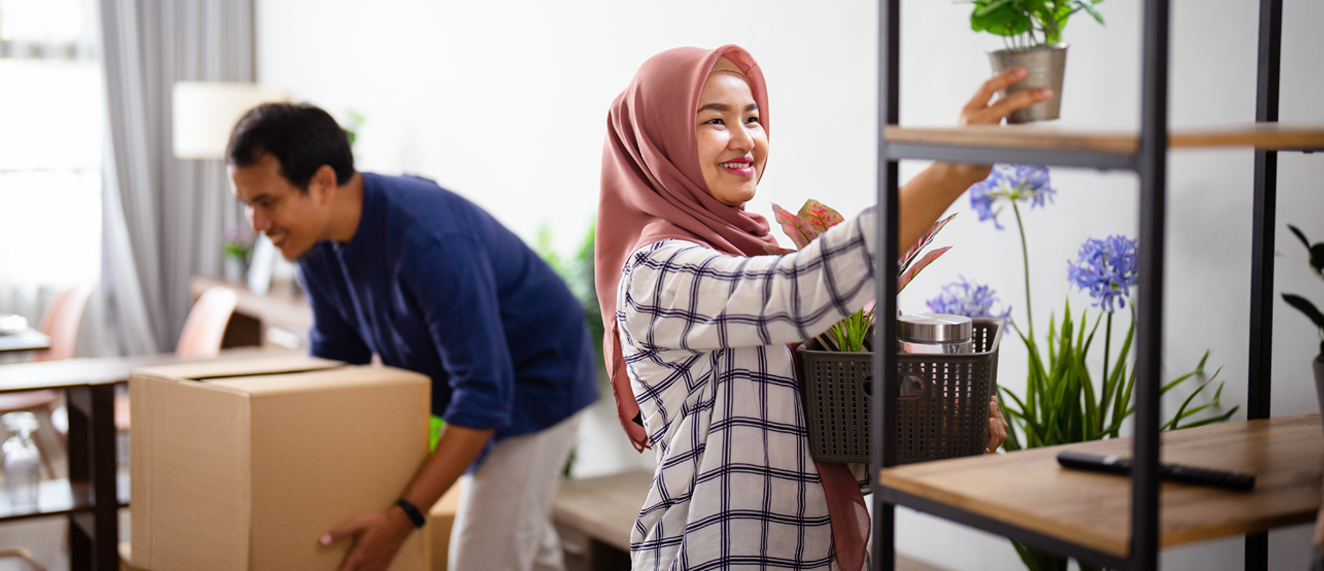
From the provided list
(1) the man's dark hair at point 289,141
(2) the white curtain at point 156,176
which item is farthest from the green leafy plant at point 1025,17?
(2) the white curtain at point 156,176

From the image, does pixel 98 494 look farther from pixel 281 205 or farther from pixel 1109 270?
pixel 1109 270

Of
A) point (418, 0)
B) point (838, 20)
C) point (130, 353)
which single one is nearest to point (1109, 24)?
point (838, 20)

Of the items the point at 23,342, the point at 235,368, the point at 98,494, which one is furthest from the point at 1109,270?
the point at 23,342

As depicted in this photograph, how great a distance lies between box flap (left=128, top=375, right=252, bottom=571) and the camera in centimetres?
163

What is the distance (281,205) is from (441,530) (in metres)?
0.86

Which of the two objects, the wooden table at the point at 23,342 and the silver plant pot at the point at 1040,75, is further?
the wooden table at the point at 23,342

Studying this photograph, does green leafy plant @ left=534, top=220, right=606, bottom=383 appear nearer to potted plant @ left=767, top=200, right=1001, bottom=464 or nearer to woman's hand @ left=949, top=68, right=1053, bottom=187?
potted plant @ left=767, top=200, right=1001, bottom=464

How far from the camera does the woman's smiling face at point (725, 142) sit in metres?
1.37

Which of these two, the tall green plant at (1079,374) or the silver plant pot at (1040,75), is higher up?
the silver plant pot at (1040,75)

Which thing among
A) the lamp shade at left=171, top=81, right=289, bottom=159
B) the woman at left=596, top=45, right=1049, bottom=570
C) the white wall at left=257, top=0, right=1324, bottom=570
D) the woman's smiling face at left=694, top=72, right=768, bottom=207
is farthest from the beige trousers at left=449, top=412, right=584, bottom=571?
the lamp shade at left=171, top=81, right=289, bottom=159

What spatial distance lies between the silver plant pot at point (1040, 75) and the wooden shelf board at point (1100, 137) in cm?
9

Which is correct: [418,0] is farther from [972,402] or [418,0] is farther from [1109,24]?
[972,402]

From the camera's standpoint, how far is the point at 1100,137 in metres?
0.83

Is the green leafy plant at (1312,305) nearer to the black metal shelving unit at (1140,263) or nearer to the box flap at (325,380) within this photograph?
the black metal shelving unit at (1140,263)
